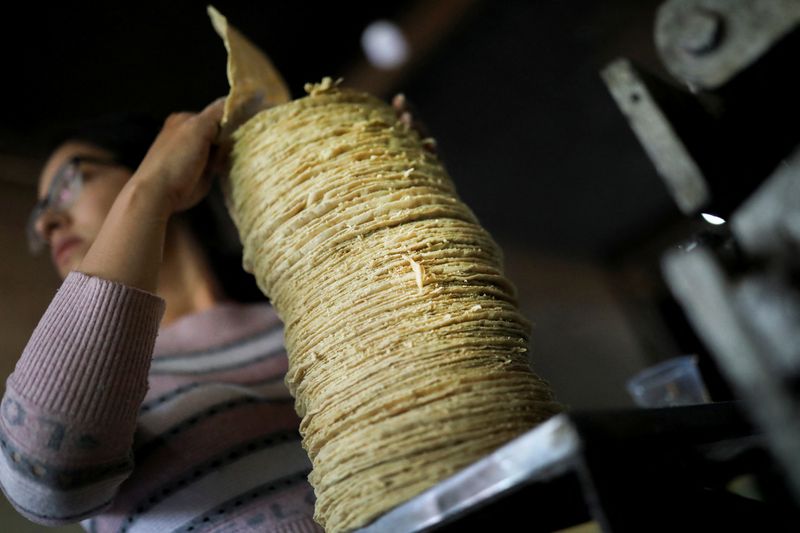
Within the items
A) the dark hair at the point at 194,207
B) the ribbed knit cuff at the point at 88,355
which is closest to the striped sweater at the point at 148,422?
the ribbed knit cuff at the point at 88,355

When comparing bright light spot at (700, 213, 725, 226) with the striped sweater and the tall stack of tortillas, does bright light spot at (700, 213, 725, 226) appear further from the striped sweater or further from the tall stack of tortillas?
the striped sweater

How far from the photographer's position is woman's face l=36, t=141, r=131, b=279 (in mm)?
1339

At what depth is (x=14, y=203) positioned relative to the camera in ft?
7.67

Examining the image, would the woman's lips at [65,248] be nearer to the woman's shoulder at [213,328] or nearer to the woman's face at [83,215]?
the woman's face at [83,215]

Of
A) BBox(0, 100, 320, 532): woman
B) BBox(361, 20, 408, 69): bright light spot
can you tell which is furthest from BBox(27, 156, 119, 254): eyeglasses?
BBox(361, 20, 408, 69): bright light spot

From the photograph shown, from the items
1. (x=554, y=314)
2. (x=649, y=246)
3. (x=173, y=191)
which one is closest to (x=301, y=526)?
(x=173, y=191)

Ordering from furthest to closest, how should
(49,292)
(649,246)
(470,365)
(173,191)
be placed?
1. (649,246)
2. (49,292)
3. (173,191)
4. (470,365)

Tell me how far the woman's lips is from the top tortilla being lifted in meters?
0.50

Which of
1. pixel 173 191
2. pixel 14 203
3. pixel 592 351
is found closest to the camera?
pixel 173 191

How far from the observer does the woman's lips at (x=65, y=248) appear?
135 cm

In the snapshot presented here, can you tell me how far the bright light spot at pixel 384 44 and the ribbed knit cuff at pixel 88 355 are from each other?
7.13 feet

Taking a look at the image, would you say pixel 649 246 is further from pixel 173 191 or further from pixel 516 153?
pixel 173 191

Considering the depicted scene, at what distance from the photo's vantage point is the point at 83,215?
134 cm

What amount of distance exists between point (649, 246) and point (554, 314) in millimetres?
1107
